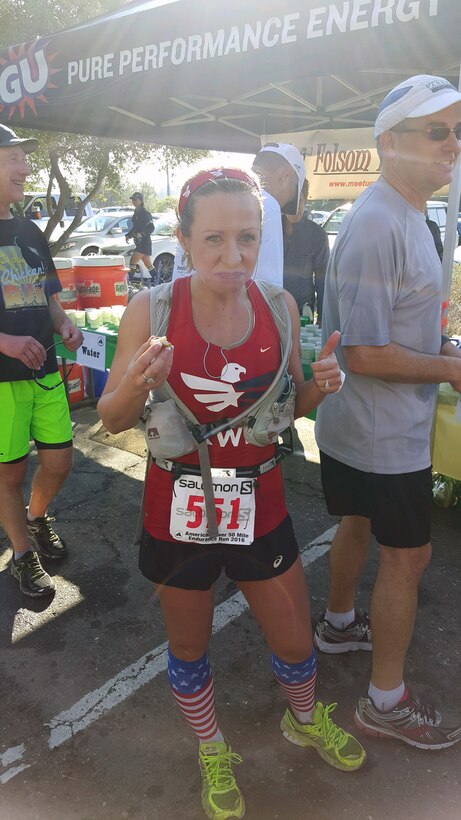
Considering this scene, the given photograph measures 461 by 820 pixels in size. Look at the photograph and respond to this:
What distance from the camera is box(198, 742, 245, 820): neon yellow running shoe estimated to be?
1690 mm

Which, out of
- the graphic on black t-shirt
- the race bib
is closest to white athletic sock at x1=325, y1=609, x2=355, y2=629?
the race bib

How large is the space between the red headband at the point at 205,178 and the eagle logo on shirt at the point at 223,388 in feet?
1.31

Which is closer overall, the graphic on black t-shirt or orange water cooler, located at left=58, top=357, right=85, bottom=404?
the graphic on black t-shirt

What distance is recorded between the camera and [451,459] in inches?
115

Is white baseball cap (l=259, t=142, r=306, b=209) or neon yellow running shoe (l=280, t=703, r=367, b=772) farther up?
white baseball cap (l=259, t=142, r=306, b=209)

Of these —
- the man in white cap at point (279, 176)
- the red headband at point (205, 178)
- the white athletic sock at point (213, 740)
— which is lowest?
the white athletic sock at point (213, 740)

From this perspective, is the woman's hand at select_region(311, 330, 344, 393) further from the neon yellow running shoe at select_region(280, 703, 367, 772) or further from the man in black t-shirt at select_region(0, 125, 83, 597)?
the man in black t-shirt at select_region(0, 125, 83, 597)

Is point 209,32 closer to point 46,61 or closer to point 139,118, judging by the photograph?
point 46,61

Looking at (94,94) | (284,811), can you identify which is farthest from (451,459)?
(94,94)

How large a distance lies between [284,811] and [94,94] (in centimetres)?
Result: 542

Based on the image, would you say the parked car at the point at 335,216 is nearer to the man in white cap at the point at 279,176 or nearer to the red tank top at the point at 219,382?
the man in white cap at the point at 279,176

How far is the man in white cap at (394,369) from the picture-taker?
166 centimetres

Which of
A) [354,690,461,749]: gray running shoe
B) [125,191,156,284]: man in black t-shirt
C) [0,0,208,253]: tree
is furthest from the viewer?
[125,191,156,284]: man in black t-shirt

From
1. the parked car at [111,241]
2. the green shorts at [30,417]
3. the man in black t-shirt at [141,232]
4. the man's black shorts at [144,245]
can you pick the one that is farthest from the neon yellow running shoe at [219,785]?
the parked car at [111,241]
